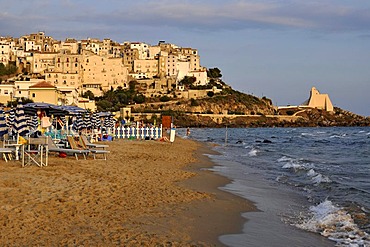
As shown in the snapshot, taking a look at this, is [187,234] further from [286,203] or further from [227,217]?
[286,203]

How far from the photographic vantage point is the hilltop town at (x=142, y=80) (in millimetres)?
102000

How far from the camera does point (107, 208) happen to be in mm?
8367

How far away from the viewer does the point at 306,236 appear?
770cm

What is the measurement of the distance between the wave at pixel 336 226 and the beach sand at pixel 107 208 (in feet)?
4.17

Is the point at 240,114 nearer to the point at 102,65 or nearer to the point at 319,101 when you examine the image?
the point at 102,65

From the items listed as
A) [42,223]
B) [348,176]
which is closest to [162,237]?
[42,223]

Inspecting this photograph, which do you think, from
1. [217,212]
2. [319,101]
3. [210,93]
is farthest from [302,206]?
[319,101]

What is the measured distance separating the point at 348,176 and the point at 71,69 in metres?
91.2


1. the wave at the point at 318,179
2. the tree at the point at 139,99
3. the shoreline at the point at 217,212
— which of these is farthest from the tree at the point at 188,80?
the shoreline at the point at 217,212

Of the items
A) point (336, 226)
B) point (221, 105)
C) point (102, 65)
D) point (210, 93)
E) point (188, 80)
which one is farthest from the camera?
point (188, 80)

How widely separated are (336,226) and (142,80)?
356ft

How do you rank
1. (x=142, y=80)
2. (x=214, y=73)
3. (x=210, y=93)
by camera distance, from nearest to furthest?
(x=142, y=80) < (x=210, y=93) < (x=214, y=73)

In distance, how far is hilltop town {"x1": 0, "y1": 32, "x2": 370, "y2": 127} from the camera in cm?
10200

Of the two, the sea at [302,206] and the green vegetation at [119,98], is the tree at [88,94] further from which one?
the sea at [302,206]
